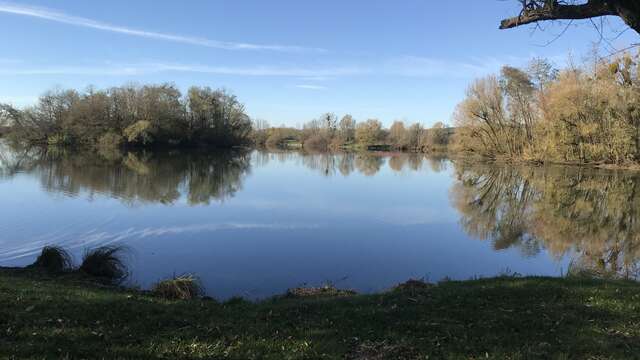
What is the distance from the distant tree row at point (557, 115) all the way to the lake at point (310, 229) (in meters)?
16.9

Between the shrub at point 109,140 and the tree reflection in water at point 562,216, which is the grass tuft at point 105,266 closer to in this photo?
the tree reflection in water at point 562,216

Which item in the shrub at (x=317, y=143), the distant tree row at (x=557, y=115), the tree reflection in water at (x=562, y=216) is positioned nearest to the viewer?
the tree reflection in water at (x=562, y=216)

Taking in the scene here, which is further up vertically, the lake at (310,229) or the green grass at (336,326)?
the green grass at (336,326)

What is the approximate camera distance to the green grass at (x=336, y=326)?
4.33 m

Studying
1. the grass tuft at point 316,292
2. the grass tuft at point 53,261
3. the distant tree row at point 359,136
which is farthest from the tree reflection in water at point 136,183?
the distant tree row at point 359,136

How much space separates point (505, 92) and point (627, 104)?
18.2m

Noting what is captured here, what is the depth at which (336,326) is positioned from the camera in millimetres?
5316

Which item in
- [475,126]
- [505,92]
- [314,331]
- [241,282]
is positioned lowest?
[241,282]

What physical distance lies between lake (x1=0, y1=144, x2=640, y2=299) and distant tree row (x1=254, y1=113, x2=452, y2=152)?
68.1m

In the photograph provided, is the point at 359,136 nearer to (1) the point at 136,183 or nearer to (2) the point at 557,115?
A: (2) the point at 557,115

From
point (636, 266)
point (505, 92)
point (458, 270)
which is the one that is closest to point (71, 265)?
point (458, 270)

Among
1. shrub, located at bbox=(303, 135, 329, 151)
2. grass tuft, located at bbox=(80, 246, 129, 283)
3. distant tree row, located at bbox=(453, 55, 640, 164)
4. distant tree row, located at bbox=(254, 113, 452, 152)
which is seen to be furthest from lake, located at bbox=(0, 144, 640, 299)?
shrub, located at bbox=(303, 135, 329, 151)

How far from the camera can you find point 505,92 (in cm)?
5772

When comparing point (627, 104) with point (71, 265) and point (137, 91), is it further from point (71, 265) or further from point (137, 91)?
point (137, 91)
